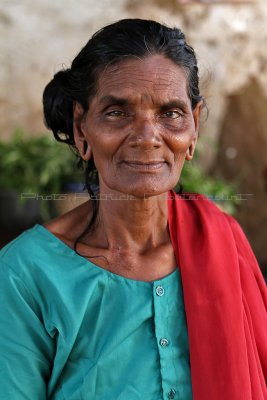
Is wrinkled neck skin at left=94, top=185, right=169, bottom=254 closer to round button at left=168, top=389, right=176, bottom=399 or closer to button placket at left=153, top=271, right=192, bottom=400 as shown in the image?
button placket at left=153, top=271, right=192, bottom=400

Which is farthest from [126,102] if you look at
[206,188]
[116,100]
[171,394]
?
[206,188]

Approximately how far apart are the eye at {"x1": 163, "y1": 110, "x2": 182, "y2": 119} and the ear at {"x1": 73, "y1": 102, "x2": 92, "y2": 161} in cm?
24

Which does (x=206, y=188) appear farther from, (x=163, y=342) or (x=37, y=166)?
(x=163, y=342)

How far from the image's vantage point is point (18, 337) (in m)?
1.61

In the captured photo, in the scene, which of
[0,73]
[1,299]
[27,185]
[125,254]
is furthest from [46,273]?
[0,73]

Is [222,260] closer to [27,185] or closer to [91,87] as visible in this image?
[91,87]

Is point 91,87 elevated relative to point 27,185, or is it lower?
elevated

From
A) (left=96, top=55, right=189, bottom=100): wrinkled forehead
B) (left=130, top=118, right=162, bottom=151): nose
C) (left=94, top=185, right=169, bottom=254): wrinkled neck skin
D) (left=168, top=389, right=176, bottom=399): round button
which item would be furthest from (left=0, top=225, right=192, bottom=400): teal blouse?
(left=96, top=55, right=189, bottom=100): wrinkled forehead

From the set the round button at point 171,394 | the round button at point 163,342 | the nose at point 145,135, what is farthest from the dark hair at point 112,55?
the round button at point 171,394

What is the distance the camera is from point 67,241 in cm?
177

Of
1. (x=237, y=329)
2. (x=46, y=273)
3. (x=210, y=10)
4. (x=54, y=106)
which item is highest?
(x=210, y=10)

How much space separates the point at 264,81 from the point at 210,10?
63 centimetres

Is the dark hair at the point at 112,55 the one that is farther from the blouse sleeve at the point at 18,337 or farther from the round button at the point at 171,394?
the round button at the point at 171,394

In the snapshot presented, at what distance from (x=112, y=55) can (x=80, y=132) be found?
0.26 metres
